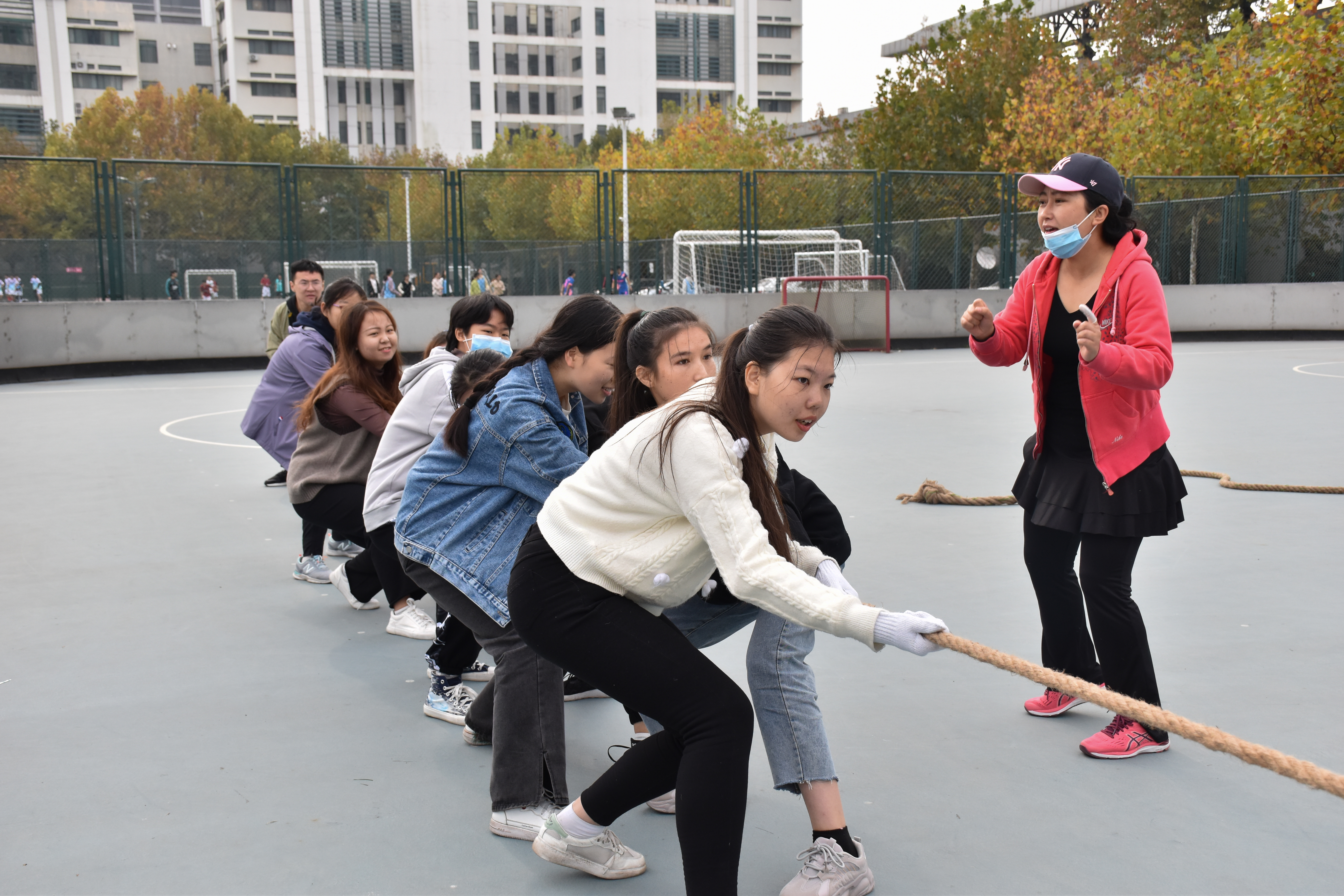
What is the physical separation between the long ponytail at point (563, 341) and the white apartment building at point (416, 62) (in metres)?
79.7

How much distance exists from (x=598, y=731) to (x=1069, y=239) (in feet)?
6.60

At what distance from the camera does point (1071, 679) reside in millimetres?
2053

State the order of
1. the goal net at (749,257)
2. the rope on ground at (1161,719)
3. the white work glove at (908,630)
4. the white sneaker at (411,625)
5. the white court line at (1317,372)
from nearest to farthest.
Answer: the rope on ground at (1161,719) → the white work glove at (908,630) → the white sneaker at (411,625) → the white court line at (1317,372) → the goal net at (749,257)

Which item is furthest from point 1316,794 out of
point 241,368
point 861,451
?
point 241,368

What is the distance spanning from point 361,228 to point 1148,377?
54.8 ft

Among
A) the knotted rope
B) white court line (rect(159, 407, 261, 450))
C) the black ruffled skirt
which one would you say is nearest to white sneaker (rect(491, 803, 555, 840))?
the black ruffled skirt

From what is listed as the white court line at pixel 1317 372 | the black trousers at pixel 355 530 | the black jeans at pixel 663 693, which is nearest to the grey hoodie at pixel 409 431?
the black trousers at pixel 355 530

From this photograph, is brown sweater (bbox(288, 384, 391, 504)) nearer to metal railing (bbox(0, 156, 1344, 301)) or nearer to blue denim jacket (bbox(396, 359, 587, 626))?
blue denim jacket (bbox(396, 359, 587, 626))

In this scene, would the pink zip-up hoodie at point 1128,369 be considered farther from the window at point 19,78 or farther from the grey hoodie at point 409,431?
the window at point 19,78

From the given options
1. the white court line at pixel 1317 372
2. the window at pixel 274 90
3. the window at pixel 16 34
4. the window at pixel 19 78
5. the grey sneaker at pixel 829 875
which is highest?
the window at pixel 16 34

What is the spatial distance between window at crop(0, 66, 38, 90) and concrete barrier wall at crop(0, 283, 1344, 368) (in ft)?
264

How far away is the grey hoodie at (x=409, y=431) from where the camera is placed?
152 inches

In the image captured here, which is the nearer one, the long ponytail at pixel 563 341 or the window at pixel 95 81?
the long ponytail at pixel 563 341

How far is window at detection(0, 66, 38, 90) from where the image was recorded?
82.3m
